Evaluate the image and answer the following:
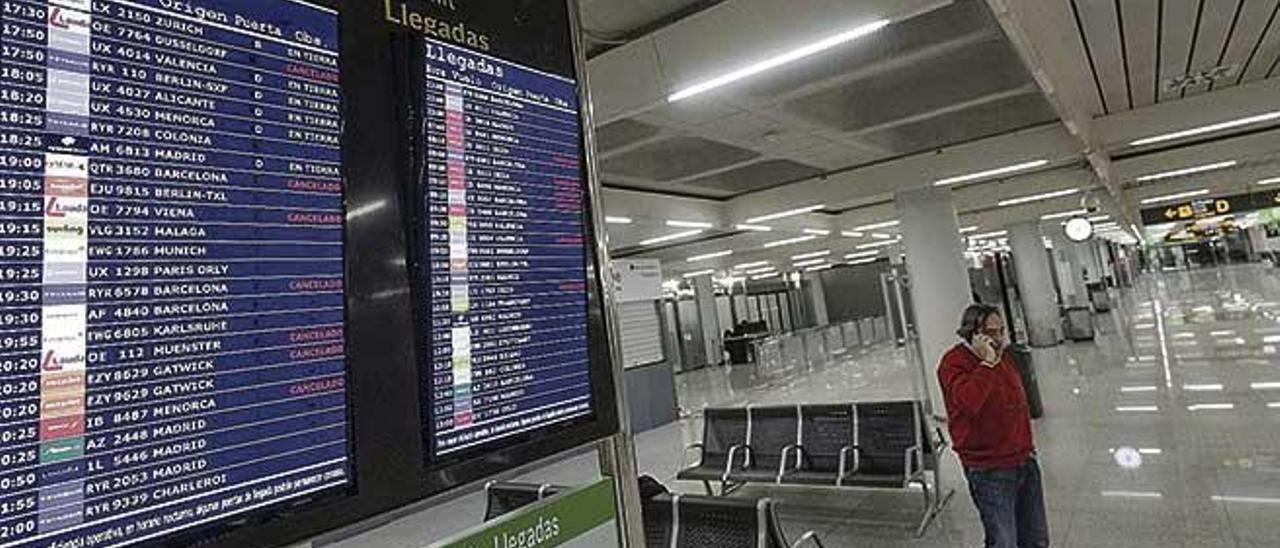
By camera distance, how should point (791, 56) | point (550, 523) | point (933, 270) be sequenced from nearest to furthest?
point (550, 523), point (791, 56), point (933, 270)

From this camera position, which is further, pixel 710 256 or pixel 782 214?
pixel 710 256

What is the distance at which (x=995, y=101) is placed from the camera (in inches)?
237

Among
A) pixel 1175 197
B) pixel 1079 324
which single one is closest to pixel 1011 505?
pixel 1079 324

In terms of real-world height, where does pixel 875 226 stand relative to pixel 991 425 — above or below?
above

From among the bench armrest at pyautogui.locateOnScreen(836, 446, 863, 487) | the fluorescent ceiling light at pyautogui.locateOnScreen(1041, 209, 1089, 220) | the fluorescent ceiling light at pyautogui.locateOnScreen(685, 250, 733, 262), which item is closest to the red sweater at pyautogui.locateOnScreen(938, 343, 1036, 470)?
the bench armrest at pyautogui.locateOnScreen(836, 446, 863, 487)

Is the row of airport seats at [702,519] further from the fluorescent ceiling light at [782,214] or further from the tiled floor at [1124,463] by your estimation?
the fluorescent ceiling light at [782,214]

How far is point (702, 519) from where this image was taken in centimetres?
304

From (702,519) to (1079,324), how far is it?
48.1ft

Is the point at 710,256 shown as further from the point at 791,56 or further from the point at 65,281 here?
the point at 65,281

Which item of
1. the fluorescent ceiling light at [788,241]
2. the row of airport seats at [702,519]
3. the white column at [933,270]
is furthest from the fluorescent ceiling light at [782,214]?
the row of airport seats at [702,519]

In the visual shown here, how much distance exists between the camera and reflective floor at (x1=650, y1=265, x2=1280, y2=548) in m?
4.22

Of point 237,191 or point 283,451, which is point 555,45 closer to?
point 237,191

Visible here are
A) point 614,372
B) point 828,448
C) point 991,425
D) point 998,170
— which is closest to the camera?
point 614,372

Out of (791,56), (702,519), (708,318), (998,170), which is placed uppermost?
(998,170)
